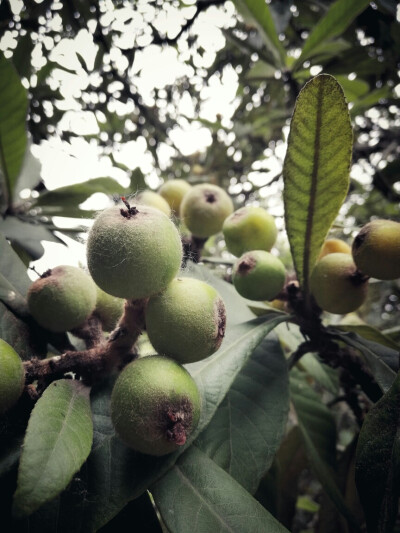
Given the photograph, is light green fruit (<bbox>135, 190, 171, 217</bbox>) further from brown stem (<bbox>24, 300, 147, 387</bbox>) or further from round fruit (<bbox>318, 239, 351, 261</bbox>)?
brown stem (<bbox>24, 300, 147, 387</bbox>)

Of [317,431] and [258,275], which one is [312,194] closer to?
[258,275]

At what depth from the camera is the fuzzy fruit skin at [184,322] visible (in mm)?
859

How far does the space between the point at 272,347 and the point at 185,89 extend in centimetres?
336

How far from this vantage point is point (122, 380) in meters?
0.83

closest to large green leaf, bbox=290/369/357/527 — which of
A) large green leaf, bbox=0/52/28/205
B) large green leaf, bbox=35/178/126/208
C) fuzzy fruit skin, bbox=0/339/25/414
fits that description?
fuzzy fruit skin, bbox=0/339/25/414

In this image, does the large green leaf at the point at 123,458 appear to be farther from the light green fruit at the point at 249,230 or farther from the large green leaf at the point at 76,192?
the large green leaf at the point at 76,192

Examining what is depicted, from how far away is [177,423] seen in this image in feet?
2.62

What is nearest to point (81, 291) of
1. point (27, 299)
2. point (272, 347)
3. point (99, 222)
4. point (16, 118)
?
point (27, 299)

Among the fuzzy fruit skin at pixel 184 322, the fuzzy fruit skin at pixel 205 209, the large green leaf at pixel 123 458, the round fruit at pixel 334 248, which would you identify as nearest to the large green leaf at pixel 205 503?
the large green leaf at pixel 123 458

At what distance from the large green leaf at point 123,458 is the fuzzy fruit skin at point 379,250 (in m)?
0.45

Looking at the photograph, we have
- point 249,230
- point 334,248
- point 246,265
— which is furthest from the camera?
point 334,248

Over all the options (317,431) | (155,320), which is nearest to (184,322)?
(155,320)

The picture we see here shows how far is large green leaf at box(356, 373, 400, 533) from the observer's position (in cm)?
80

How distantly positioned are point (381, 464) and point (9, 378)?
0.79 meters
